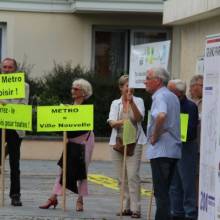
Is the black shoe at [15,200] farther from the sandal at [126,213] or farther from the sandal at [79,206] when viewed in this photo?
the sandal at [126,213]

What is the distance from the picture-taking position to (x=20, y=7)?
21.4 metres

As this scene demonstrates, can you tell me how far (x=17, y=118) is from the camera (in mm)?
11047

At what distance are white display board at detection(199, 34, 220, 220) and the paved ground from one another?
296cm

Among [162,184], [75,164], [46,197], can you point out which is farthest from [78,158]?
[162,184]

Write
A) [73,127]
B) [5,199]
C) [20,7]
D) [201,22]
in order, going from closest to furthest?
[73,127], [5,199], [201,22], [20,7]

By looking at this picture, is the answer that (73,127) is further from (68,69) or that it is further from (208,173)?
(68,69)

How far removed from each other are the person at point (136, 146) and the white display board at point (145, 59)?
6.1 inches

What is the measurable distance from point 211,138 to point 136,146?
3182 mm

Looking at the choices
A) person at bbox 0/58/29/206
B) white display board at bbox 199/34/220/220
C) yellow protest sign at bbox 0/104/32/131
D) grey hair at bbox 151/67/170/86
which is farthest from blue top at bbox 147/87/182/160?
person at bbox 0/58/29/206

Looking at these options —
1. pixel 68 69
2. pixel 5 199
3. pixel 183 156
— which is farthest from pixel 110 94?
pixel 183 156

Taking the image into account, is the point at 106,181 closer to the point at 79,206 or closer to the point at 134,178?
the point at 79,206

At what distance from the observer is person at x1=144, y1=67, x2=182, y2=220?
920 cm

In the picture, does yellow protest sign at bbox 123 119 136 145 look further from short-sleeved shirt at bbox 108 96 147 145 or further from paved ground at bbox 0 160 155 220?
paved ground at bbox 0 160 155 220

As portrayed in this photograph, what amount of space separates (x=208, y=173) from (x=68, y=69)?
42.1ft
